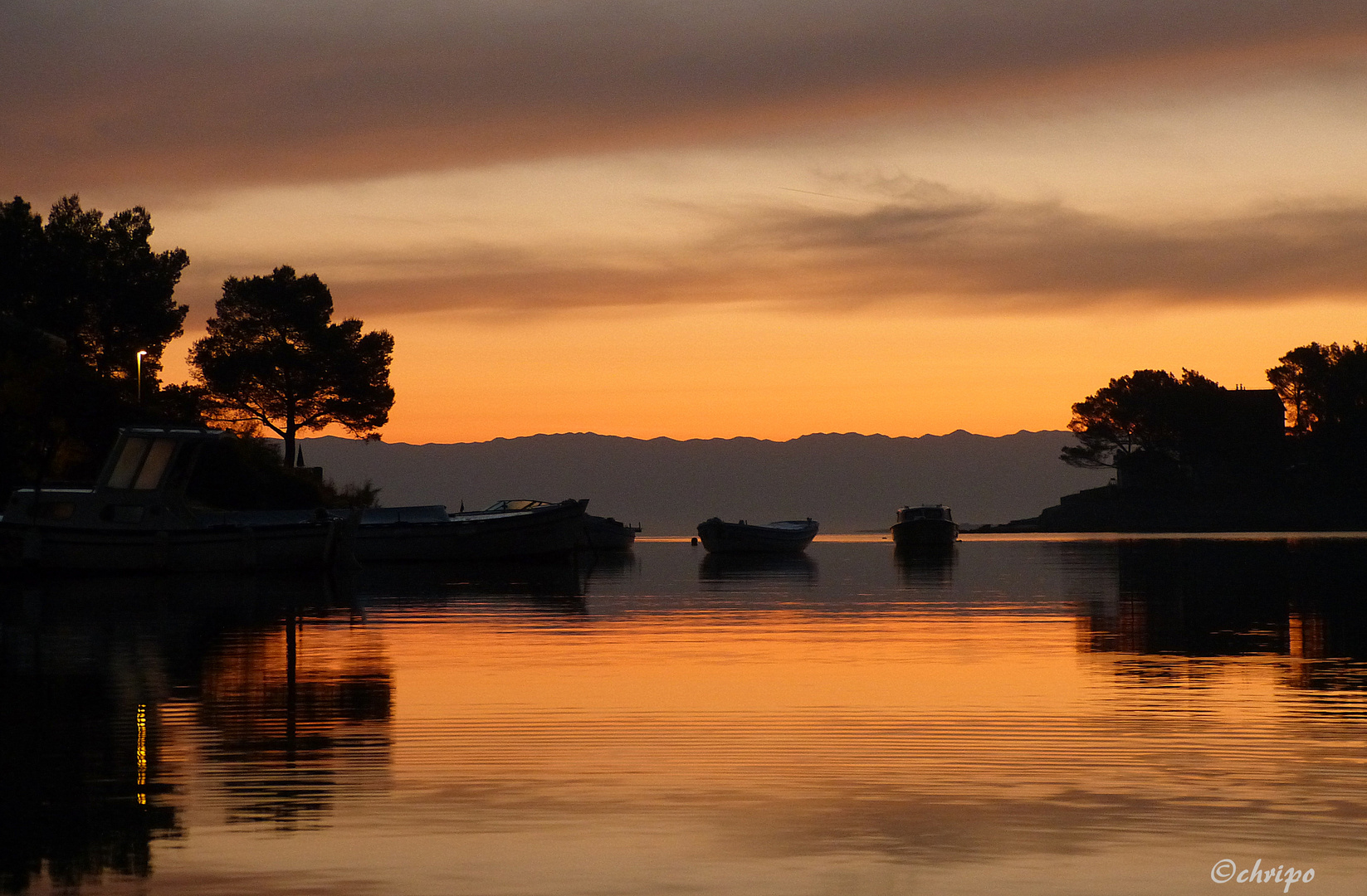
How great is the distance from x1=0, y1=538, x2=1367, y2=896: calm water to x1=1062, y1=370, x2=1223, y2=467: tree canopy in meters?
154

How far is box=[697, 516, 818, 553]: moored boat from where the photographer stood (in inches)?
3359

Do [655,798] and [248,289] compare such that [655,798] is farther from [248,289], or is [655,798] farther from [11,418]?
[248,289]

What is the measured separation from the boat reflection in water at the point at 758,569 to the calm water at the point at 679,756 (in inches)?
814

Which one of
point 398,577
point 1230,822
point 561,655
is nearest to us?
point 1230,822

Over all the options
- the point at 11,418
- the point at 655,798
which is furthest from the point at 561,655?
the point at 11,418

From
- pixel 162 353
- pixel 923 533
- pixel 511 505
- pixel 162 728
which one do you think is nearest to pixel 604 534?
pixel 511 505

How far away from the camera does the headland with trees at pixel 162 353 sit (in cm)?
7219

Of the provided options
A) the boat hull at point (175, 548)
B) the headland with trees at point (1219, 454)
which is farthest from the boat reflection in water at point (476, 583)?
the headland with trees at point (1219, 454)

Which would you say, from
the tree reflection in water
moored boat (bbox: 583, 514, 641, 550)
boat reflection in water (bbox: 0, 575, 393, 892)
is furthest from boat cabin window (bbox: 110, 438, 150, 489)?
moored boat (bbox: 583, 514, 641, 550)

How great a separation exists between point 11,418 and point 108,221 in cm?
3975

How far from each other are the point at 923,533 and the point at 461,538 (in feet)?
139

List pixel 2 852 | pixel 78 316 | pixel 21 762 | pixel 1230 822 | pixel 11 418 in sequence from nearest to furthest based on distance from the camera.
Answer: pixel 2 852, pixel 1230 822, pixel 21 762, pixel 11 418, pixel 78 316

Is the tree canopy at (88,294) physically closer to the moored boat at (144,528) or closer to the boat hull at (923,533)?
the moored boat at (144,528)

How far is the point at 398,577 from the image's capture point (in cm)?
5228
